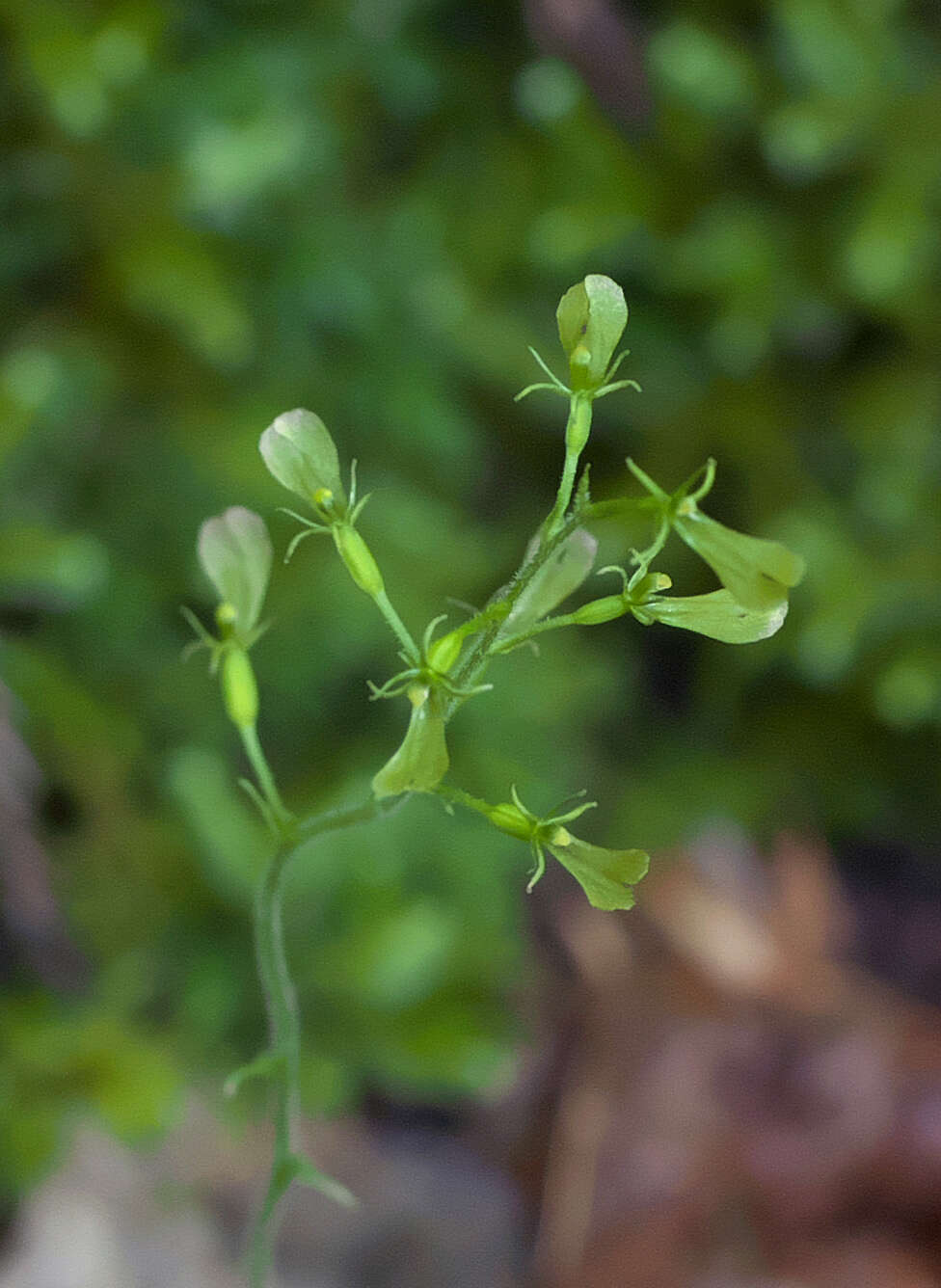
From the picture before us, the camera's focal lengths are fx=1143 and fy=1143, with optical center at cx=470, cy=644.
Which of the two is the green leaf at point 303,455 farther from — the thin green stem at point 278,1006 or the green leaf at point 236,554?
the thin green stem at point 278,1006

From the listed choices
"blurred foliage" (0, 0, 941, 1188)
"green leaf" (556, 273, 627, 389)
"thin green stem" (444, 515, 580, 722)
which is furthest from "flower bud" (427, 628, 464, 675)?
"blurred foliage" (0, 0, 941, 1188)

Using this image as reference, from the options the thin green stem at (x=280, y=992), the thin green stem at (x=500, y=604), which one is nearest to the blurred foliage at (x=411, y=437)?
the thin green stem at (x=280, y=992)

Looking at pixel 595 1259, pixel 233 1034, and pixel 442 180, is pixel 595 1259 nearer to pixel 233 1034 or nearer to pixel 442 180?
pixel 233 1034

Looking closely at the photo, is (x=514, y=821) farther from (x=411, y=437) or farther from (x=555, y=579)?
(x=411, y=437)

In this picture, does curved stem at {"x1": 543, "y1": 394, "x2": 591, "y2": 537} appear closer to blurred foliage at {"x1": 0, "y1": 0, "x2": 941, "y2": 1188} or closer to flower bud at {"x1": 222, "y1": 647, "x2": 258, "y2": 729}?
flower bud at {"x1": 222, "y1": 647, "x2": 258, "y2": 729}

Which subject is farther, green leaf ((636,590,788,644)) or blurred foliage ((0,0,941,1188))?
blurred foliage ((0,0,941,1188))

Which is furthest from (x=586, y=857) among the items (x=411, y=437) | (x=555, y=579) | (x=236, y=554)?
(x=411, y=437)

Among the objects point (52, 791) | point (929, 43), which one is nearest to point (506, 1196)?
point (52, 791)
